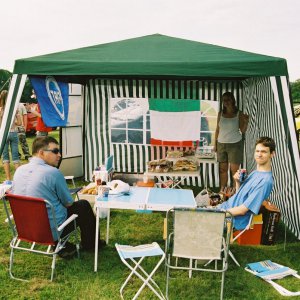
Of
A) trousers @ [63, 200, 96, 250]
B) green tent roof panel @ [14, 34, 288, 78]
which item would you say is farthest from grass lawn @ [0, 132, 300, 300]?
green tent roof panel @ [14, 34, 288, 78]

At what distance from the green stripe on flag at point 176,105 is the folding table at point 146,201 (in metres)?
3.24

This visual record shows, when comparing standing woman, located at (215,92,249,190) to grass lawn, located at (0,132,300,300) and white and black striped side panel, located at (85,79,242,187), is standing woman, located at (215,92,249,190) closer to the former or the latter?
white and black striped side panel, located at (85,79,242,187)

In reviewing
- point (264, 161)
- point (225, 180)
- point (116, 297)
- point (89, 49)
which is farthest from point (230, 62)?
point (225, 180)

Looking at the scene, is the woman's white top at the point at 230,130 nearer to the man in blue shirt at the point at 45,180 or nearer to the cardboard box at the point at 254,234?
the cardboard box at the point at 254,234

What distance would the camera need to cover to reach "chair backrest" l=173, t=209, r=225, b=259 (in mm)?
2930

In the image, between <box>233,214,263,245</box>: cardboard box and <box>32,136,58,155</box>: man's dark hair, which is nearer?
<box>32,136,58,155</box>: man's dark hair

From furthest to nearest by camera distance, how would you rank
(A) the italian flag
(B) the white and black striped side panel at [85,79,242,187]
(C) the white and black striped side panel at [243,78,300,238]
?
(A) the italian flag
(B) the white and black striped side panel at [85,79,242,187]
(C) the white and black striped side panel at [243,78,300,238]

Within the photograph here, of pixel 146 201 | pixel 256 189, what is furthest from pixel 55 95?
pixel 256 189

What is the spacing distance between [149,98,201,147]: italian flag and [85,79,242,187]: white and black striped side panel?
0.13 m

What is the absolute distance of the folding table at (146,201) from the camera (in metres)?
3.62

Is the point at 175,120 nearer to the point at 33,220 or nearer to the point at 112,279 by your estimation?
the point at 112,279

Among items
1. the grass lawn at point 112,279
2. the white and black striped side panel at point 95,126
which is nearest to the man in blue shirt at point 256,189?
the grass lawn at point 112,279

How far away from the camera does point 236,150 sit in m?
6.12

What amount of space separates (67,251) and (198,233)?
1.58m
